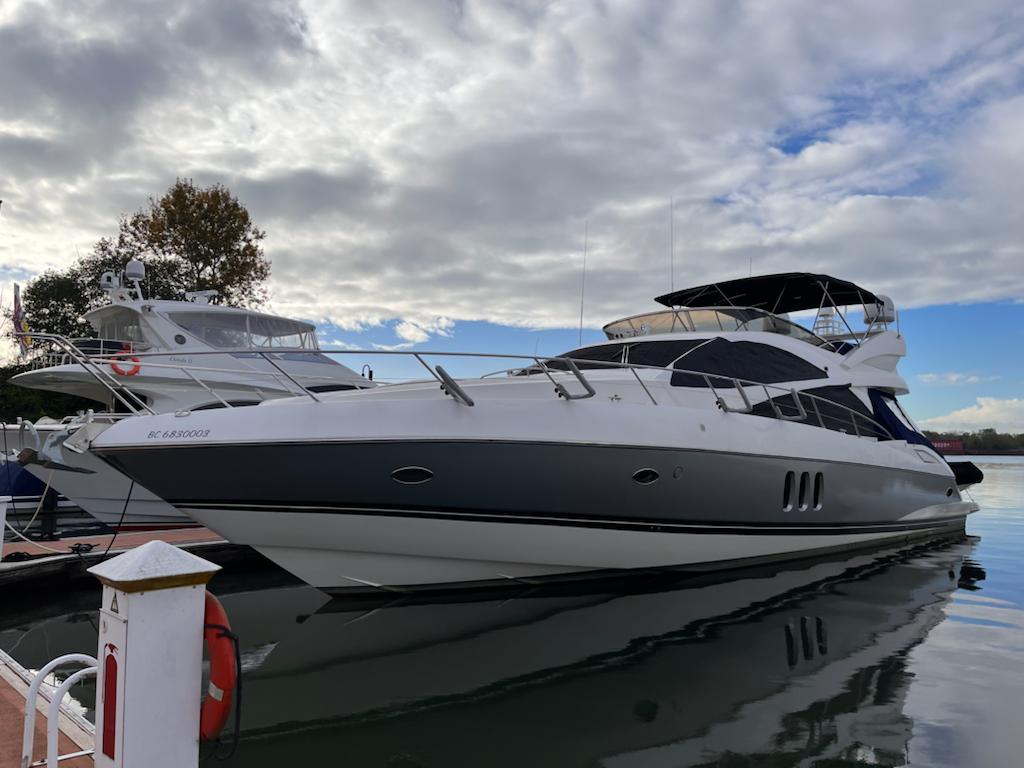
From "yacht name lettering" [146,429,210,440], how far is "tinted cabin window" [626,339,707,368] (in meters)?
4.80

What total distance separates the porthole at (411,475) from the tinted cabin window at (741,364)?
10.4 ft

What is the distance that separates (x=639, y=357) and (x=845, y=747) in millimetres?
5440

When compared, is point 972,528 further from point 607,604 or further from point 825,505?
point 607,604

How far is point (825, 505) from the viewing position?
8.34 m

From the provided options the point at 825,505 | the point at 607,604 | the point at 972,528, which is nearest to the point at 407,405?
the point at 607,604

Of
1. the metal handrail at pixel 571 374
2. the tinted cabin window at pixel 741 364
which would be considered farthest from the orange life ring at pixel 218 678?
the tinted cabin window at pixel 741 364

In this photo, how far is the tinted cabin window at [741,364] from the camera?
26.3 ft

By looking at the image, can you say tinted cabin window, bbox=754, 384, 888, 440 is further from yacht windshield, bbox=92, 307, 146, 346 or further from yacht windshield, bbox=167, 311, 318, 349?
yacht windshield, bbox=92, 307, 146, 346

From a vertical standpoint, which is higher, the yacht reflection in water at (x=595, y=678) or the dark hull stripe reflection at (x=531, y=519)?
the dark hull stripe reflection at (x=531, y=519)

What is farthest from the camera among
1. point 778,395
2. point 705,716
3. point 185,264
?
point 185,264

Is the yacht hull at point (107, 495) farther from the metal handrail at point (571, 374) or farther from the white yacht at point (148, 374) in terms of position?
the metal handrail at point (571, 374)

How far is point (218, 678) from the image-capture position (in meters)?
2.56

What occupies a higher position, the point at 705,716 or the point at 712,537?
the point at 712,537

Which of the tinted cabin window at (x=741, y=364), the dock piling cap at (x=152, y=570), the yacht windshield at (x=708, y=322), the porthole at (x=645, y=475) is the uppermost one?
the yacht windshield at (x=708, y=322)
